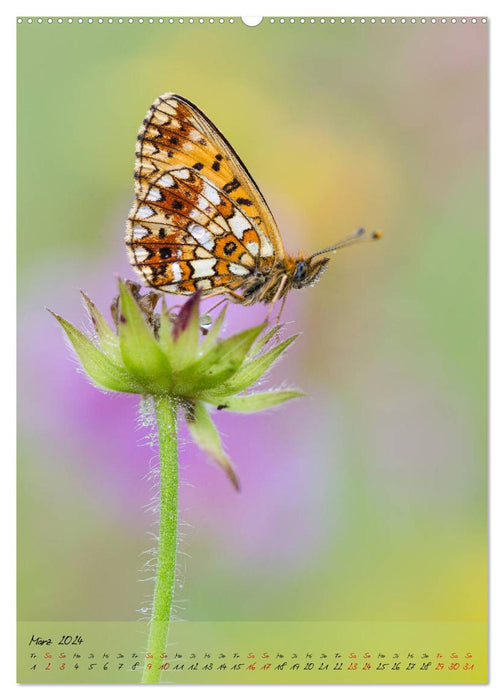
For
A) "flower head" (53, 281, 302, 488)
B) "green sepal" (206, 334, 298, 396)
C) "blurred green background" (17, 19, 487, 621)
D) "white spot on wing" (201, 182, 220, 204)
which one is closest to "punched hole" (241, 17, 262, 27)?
"blurred green background" (17, 19, 487, 621)

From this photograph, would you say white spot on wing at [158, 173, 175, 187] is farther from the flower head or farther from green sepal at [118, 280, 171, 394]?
green sepal at [118, 280, 171, 394]

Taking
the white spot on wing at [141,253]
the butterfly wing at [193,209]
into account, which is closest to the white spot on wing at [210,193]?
the butterfly wing at [193,209]

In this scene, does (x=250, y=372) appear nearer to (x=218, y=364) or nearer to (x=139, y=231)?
(x=218, y=364)

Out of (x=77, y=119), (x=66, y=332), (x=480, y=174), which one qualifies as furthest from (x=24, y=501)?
(x=480, y=174)

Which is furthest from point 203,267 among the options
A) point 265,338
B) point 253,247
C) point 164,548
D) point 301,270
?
point 164,548

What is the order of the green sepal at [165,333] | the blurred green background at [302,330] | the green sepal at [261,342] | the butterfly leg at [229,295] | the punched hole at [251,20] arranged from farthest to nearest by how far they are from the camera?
1. the blurred green background at [302,330]
2. the punched hole at [251,20]
3. the butterfly leg at [229,295]
4. the green sepal at [261,342]
5. the green sepal at [165,333]

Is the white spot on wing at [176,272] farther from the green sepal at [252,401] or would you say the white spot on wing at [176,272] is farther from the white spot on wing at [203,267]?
the green sepal at [252,401]
